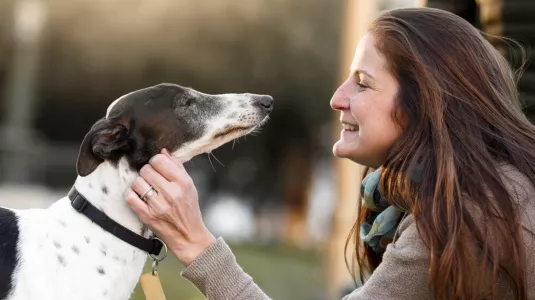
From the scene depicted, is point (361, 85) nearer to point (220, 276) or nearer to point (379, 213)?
point (379, 213)

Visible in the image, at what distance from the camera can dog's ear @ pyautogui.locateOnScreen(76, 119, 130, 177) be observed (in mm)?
2666

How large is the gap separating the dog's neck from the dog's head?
0.10ft

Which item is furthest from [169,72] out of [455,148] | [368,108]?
[455,148]

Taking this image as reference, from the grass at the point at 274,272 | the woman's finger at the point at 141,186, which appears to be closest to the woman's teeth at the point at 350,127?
the woman's finger at the point at 141,186

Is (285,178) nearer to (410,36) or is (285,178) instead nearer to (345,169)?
(345,169)

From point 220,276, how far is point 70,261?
470 mm

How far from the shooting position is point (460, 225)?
2314mm

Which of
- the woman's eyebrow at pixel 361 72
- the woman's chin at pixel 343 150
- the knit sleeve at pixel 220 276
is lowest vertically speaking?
the knit sleeve at pixel 220 276

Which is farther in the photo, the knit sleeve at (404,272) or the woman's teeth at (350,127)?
the woman's teeth at (350,127)

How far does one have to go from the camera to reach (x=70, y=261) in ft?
8.46

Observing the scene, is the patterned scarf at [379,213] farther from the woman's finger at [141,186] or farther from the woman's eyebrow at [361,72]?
the woman's finger at [141,186]

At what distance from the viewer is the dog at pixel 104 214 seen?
2.56 metres

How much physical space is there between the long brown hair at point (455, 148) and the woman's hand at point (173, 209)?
0.59m

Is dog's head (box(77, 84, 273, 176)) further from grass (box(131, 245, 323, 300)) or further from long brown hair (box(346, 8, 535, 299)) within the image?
grass (box(131, 245, 323, 300))
